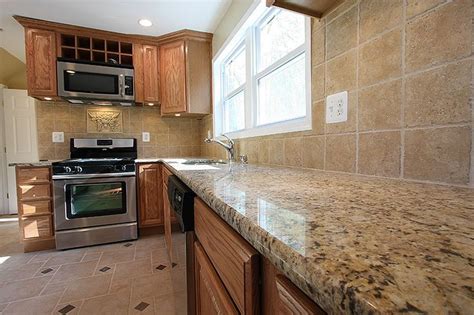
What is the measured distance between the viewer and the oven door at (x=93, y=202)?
2.31 m

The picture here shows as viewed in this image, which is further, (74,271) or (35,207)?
(35,207)

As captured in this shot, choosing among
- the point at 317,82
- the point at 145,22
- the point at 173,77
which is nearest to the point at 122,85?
the point at 173,77

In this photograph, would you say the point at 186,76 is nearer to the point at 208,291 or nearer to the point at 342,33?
the point at 342,33

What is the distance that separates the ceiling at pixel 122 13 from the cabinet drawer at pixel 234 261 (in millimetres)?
2209

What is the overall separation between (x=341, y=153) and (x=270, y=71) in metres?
0.95

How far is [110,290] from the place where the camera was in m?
1.67

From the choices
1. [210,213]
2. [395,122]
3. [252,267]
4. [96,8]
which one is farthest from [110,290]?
[96,8]

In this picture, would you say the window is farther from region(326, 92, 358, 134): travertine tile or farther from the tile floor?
the tile floor

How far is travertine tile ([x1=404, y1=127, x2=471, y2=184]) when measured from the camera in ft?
2.02

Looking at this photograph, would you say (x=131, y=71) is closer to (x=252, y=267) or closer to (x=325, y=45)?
(x=325, y=45)

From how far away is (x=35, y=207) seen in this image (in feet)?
7.51

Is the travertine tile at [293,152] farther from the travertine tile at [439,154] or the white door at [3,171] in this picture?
the white door at [3,171]

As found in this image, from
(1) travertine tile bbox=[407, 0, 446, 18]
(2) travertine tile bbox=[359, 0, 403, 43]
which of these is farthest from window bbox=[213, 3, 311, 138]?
(1) travertine tile bbox=[407, 0, 446, 18]

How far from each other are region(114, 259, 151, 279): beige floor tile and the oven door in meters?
0.61
